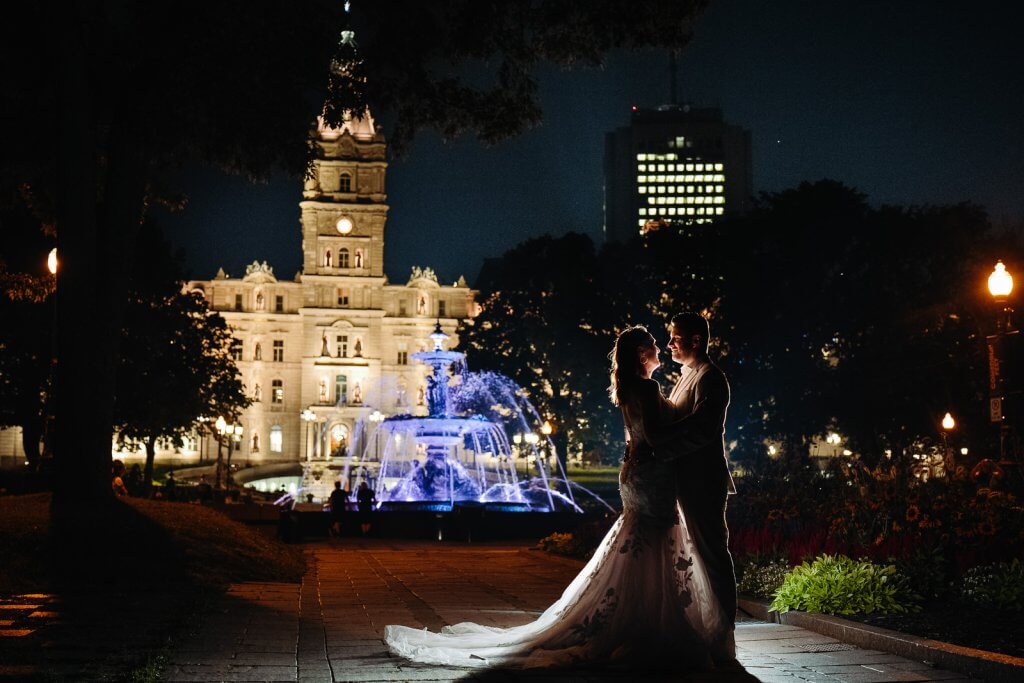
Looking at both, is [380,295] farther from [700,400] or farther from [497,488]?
[700,400]

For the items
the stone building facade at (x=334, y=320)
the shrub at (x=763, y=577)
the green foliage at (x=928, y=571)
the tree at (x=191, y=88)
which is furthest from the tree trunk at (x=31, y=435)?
the stone building facade at (x=334, y=320)

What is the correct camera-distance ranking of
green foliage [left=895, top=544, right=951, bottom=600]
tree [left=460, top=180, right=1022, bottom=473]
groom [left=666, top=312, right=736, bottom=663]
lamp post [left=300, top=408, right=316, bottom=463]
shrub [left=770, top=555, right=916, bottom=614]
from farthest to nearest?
1. lamp post [left=300, top=408, right=316, bottom=463]
2. tree [left=460, top=180, right=1022, bottom=473]
3. green foliage [left=895, top=544, right=951, bottom=600]
4. shrub [left=770, top=555, right=916, bottom=614]
5. groom [left=666, top=312, right=736, bottom=663]

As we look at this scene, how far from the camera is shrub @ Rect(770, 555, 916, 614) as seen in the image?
28.6 feet

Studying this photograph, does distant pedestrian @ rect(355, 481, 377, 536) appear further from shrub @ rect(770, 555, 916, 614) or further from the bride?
the bride

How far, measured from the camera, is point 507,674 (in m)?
6.49

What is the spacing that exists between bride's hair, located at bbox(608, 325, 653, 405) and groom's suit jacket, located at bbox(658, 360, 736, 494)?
365 millimetres

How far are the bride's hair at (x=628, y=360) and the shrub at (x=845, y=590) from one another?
303 centimetres

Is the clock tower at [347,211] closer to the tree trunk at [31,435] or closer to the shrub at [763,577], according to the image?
the tree trunk at [31,435]

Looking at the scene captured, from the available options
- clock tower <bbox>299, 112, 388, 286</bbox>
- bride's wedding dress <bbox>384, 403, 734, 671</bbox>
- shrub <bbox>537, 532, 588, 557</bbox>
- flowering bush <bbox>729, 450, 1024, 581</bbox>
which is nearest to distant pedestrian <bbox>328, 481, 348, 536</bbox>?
shrub <bbox>537, 532, 588, 557</bbox>

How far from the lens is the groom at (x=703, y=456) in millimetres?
6957

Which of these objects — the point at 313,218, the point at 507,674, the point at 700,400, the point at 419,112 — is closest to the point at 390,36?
the point at 419,112

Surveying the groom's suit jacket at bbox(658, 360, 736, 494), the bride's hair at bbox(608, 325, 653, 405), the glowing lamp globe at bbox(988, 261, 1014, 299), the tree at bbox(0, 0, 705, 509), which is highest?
the tree at bbox(0, 0, 705, 509)

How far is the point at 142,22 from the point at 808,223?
98.9 feet

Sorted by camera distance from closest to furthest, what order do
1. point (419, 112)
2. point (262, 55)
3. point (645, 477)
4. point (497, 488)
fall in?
point (645, 477) < point (262, 55) < point (419, 112) < point (497, 488)
